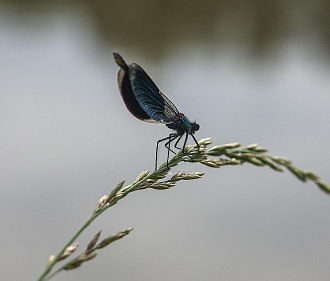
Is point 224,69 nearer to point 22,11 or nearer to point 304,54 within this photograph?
point 304,54

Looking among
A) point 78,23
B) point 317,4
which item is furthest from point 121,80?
point 317,4

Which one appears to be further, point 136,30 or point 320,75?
point 136,30

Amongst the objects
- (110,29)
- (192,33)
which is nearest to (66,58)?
(110,29)

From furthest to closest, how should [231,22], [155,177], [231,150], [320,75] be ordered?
[231,22] < [320,75] < [155,177] < [231,150]

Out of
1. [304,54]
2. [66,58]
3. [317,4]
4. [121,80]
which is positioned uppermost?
[317,4]

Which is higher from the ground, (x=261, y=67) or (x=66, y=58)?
(x=261, y=67)

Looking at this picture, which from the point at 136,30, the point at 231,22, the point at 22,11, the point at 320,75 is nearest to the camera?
the point at 320,75
